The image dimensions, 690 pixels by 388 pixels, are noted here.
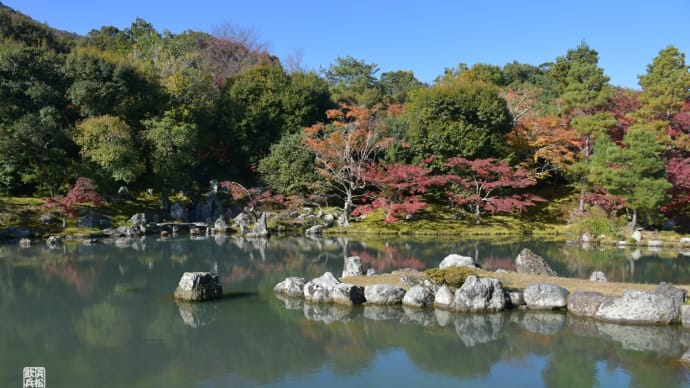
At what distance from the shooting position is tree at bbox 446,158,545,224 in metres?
28.5

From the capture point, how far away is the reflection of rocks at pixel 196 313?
443 inches

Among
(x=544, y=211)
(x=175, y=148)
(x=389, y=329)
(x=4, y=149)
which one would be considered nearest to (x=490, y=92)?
(x=544, y=211)

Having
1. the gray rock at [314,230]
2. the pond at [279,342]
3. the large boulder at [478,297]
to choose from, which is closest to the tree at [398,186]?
the gray rock at [314,230]

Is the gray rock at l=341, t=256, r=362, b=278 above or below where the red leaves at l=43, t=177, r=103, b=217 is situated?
below

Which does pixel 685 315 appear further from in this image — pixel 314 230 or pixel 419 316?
pixel 314 230

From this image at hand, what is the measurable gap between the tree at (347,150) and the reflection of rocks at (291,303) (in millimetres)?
15870

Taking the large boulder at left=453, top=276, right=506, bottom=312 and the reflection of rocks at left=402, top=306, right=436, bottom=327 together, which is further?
the large boulder at left=453, top=276, right=506, bottom=312

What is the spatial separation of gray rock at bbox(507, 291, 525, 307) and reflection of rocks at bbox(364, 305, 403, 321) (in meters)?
2.46

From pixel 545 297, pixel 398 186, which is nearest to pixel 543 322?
pixel 545 297

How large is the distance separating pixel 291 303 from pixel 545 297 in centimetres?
572

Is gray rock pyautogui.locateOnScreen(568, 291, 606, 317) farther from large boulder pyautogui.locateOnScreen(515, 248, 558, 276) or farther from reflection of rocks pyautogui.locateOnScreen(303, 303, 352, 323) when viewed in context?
reflection of rocks pyautogui.locateOnScreen(303, 303, 352, 323)

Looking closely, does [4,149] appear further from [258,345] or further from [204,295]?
[258,345]

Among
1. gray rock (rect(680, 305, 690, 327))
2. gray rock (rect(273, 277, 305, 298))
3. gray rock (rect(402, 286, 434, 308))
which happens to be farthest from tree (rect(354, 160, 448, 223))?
gray rock (rect(680, 305, 690, 327))

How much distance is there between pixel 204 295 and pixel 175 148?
19929mm
